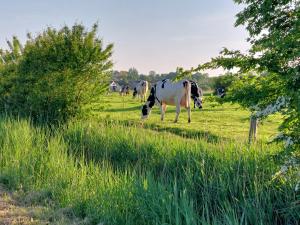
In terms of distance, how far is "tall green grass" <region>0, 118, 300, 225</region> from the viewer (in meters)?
4.41

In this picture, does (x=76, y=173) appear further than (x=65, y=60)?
No

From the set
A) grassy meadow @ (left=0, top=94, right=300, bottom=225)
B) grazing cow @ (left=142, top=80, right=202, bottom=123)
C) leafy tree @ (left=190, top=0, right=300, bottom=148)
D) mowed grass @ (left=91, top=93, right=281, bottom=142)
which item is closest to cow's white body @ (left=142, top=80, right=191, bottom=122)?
grazing cow @ (left=142, top=80, right=202, bottom=123)

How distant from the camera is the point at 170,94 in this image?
2088 cm

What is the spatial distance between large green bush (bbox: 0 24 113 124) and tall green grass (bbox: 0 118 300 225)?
425cm

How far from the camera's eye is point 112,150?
9125 millimetres

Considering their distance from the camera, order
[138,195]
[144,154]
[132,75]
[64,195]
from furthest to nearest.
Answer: [132,75], [144,154], [64,195], [138,195]

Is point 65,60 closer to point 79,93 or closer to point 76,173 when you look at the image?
point 79,93

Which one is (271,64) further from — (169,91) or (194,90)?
(194,90)

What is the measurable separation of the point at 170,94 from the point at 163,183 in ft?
51.0

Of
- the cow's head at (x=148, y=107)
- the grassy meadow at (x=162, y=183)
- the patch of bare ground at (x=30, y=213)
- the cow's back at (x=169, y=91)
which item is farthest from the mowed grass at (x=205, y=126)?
the patch of bare ground at (x=30, y=213)

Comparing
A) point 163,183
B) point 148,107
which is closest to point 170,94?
point 148,107

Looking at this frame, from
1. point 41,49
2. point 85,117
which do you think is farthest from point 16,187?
point 41,49

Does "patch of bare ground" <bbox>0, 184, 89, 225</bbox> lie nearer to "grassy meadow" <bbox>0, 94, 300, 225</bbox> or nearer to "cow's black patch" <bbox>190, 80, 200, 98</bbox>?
"grassy meadow" <bbox>0, 94, 300, 225</bbox>

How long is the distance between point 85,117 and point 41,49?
2.76m
